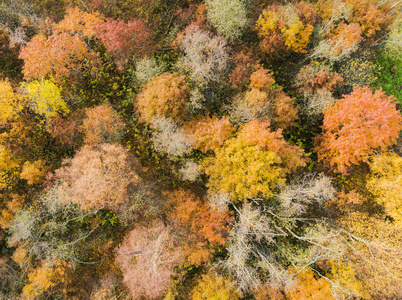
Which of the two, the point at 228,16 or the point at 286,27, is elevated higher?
the point at 228,16

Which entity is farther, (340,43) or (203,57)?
(340,43)

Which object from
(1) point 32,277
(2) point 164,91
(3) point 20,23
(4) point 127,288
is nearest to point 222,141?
(2) point 164,91

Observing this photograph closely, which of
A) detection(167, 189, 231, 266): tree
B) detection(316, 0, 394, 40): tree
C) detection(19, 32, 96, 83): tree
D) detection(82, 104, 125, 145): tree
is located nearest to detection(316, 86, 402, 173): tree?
detection(316, 0, 394, 40): tree

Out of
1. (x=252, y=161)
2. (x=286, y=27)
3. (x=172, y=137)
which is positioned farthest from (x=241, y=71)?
(x=172, y=137)

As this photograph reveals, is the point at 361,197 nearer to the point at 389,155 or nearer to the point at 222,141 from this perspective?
the point at 389,155

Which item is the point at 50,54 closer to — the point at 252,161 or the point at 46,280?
the point at 46,280

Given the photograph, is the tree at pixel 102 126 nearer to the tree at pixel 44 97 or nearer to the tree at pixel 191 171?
the tree at pixel 44 97

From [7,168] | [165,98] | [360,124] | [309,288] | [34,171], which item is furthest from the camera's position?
[34,171]

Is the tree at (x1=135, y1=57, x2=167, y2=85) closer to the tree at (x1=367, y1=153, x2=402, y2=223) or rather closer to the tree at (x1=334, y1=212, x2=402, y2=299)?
the tree at (x1=367, y1=153, x2=402, y2=223)
